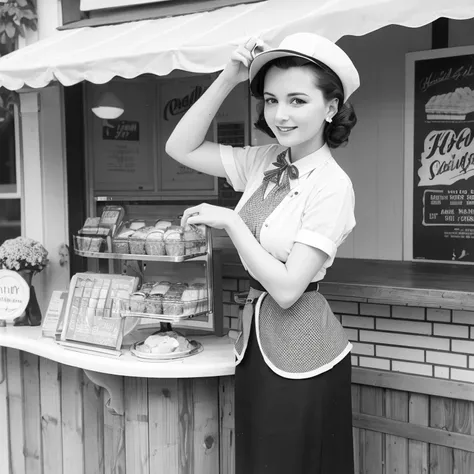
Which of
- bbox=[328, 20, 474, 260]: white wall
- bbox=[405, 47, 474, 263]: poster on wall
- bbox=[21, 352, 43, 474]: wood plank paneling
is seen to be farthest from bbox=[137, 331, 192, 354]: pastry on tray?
bbox=[405, 47, 474, 263]: poster on wall

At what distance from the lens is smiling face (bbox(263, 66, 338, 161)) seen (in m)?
1.99

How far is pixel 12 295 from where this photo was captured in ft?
10.6

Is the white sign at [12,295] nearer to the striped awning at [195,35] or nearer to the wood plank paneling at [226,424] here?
the striped awning at [195,35]

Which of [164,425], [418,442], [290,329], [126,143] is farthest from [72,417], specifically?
[126,143]

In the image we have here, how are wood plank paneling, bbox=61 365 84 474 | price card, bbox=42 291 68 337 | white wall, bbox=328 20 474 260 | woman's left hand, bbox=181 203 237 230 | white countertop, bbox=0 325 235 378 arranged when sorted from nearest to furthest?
woman's left hand, bbox=181 203 237 230 < white countertop, bbox=0 325 235 378 < price card, bbox=42 291 68 337 < wood plank paneling, bbox=61 365 84 474 < white wall, bbox=328 20 474 260

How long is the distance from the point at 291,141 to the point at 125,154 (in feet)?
8.25

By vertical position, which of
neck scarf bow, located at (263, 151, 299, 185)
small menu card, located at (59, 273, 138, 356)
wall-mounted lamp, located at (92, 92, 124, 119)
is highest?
wall-mounted lamp, located at (92, 92, 124, 119)

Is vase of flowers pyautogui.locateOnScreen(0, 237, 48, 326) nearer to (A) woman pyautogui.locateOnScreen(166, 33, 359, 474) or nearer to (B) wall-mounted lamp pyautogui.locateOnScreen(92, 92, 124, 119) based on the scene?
(B) wall-mounted lamp pyautogui.locateOnScreen(92, 92, 124, 119)

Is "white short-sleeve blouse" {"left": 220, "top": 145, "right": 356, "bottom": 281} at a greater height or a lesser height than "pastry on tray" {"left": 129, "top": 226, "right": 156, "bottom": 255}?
greater

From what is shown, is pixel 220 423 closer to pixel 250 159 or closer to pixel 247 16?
pixel 250 159

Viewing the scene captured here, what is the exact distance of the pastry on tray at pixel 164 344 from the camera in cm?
265

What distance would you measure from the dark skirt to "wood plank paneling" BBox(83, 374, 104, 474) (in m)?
1.05

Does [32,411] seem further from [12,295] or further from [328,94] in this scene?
[328,94]

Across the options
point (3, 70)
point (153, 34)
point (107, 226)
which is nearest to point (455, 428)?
point (107, 226)
